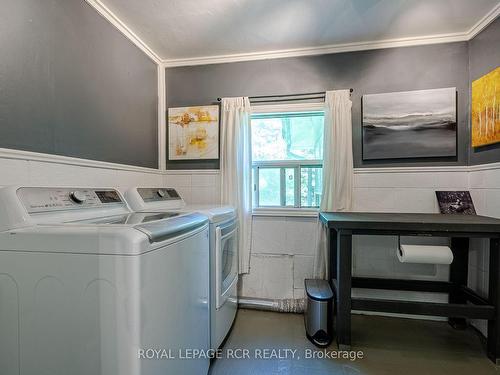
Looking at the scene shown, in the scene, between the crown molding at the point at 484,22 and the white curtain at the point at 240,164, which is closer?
the crown molding at the point at 484,22

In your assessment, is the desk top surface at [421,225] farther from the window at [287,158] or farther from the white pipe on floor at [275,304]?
the white pipe on floor at [275,304]

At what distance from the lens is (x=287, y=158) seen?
228 cm

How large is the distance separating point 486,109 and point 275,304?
87.4 inches

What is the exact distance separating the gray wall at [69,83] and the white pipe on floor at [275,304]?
1.56 metres

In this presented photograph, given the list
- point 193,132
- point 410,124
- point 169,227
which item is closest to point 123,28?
point 193,132


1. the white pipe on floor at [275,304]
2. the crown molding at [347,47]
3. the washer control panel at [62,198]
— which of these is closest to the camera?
the washer control panel at [62,198]

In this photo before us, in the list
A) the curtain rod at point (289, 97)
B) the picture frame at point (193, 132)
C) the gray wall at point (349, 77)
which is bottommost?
the picture frame at point (193, 132)

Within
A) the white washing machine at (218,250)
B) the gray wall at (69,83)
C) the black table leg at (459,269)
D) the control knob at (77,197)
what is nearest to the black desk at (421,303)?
the black table leg at (459,269)

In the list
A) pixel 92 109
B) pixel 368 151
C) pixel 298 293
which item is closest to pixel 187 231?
pixel 92 109

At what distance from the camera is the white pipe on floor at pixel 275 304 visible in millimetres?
2133

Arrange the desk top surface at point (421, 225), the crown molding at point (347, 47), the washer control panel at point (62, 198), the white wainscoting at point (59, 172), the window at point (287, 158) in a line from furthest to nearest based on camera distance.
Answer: the window at point (287, 158) < the crown molding at point (347, 47) < the desk top surface at point (421, 225) < the white wainscoting at point (59, 172) < the washer control panel at point (62, 198)

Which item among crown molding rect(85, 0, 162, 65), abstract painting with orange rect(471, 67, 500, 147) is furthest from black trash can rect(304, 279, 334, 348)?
crown molding rect(85, 0, 162, 65)

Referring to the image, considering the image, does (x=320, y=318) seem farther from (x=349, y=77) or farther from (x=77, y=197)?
(x=349, y=77)

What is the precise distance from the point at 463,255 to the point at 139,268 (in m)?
2.36
